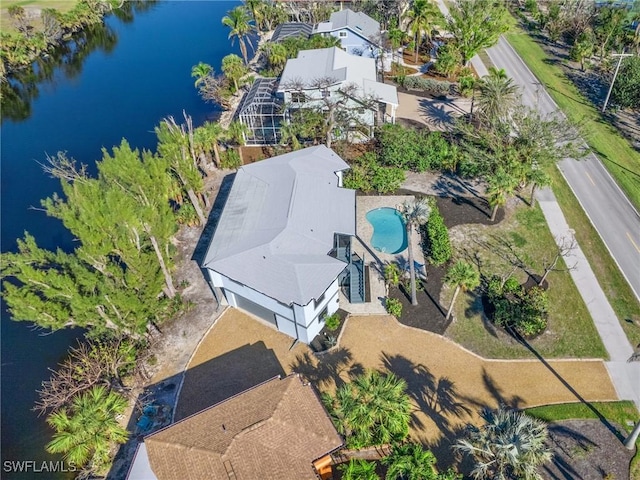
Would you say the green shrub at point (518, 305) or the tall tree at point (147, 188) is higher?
the tall tree at point (147, 188)

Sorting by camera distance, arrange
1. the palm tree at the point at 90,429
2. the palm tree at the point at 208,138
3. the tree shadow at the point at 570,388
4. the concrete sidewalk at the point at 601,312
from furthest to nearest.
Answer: the palm tree at the point at 208,138 < the concrete sidewalk at the point at 601,312 < the tree shadow at the point at 570,388 < the palm tree at the point at 90,429

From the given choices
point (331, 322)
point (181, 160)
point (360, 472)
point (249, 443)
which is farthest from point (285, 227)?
point (360, 472)

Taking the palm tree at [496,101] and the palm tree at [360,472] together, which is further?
the palm tree at [496,101]

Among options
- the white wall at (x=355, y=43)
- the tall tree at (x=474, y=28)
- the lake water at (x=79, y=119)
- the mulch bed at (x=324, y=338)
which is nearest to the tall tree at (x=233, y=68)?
the lake water at (x=79, y=119)

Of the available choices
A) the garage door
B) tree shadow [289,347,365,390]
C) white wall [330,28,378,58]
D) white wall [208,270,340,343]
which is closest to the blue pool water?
white wall [208,270,340,343]

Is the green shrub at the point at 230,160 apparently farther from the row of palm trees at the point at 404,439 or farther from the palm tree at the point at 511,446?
the palm tree at the point at 511,446

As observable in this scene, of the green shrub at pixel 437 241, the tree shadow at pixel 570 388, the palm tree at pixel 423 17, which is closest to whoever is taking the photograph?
the tree shadow at pixel 570 388

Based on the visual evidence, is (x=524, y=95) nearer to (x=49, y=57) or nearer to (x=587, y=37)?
(x=587, y=37)
